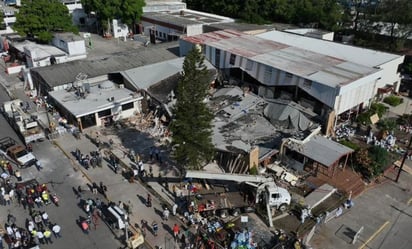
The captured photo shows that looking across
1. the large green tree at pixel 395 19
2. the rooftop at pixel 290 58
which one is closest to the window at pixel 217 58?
the rooftop at pixel 290 58

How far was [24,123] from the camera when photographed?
36.1m

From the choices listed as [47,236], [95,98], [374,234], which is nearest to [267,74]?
[95,98]

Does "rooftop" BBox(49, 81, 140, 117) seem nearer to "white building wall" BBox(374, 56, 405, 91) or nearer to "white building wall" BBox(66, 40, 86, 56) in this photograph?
"white building wall" BBox(66, 40, 86, 56)

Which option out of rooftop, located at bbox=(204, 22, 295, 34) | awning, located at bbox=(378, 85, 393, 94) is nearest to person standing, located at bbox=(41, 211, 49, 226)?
awning, located at bbox=(378, 85, 393, 94)

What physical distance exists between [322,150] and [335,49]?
21174mm

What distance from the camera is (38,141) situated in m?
35.8

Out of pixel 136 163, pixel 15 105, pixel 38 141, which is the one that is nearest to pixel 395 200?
pixel 136 163

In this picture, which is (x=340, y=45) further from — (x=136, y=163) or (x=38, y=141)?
(x=38, y=141)

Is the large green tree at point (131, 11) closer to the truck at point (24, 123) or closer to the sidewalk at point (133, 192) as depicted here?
the truck at point (24, 123)

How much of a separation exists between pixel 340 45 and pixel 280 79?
14.3 metres

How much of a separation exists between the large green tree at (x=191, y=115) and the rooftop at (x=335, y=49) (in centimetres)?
2350

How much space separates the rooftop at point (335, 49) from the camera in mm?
42938

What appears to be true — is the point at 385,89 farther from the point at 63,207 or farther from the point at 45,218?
the point at 45,218

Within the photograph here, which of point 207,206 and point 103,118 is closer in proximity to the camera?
point 207,206
